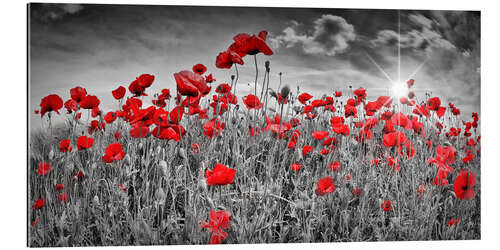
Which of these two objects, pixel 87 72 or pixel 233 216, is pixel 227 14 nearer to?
pixel 87 72

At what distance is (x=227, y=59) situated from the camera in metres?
2.56

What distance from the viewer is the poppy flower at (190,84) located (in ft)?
7.45

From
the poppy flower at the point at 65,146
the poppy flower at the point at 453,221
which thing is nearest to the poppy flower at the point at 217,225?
the poppy flower at the point at 65,146

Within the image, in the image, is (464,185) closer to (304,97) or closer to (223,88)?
(304,97)

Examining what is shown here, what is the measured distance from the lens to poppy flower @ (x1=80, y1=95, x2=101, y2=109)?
2.51 m

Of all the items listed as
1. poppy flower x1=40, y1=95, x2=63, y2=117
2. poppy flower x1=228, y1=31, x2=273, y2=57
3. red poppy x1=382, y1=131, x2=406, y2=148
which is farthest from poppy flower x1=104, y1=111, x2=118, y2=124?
red poppy x1=382, y1=131, x2=406, y2=148

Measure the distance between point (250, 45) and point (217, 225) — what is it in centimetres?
106

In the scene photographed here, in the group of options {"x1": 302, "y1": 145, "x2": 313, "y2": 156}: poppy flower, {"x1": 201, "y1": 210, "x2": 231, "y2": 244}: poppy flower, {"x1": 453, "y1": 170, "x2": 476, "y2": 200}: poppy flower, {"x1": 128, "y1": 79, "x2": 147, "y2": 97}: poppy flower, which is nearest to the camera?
{"x1": 201, "y1": 210, "x2": 231, "y2": 244}: poppy flower

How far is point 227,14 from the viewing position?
2.72 metres

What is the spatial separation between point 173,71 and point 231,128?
0.50m

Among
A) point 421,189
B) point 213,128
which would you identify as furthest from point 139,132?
point 421,189

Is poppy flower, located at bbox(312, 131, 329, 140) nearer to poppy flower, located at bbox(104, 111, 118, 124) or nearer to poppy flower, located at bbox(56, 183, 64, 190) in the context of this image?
poppy flower, located at bbox(104, 111, 118, 124)

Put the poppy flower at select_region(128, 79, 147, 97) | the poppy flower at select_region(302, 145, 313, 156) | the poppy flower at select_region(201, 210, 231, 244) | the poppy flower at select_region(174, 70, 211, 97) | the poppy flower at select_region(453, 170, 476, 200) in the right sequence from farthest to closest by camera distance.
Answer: the poppy flower at select_region(453, 170, 476, 200) → the poppy flower at select_region(302, 145, 313, 156) → the poppy flower at select_region(128, 79, 147, 97) → the poppy flower at select_region(201, 210, 231, 244) → the poppy flower at select_region(174, 70, 211, 97)
